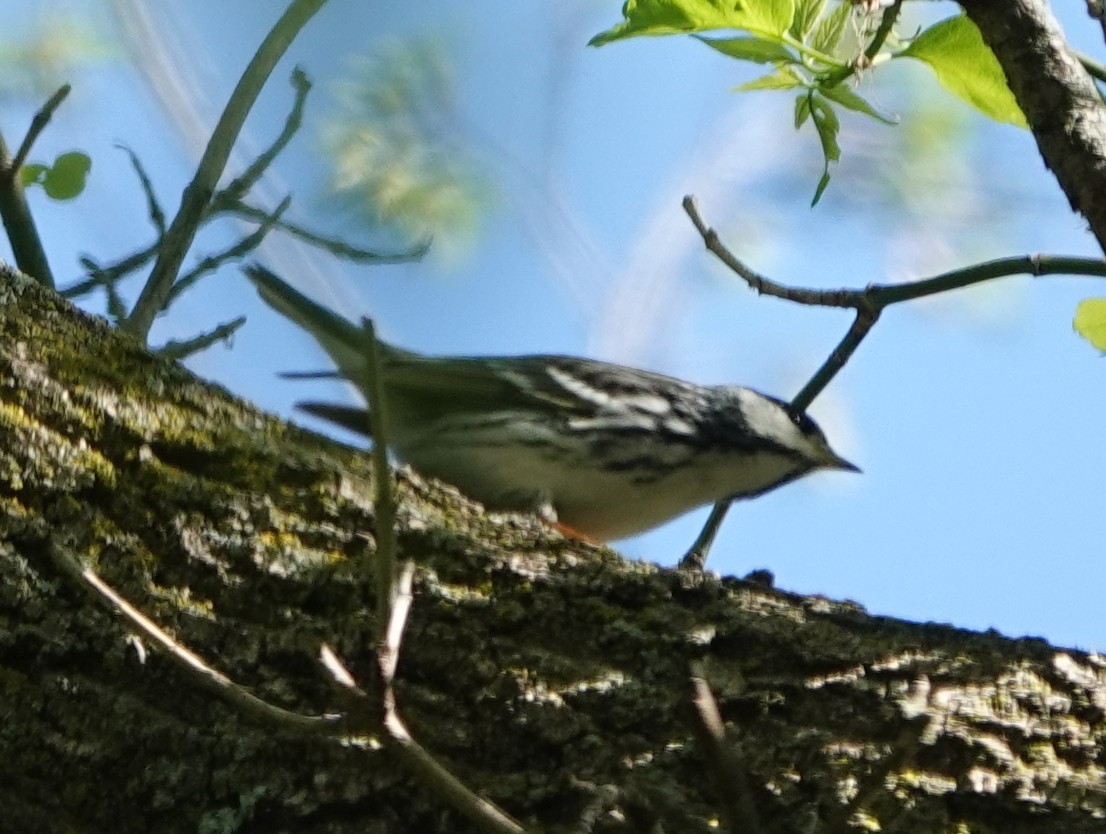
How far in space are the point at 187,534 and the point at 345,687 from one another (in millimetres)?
677

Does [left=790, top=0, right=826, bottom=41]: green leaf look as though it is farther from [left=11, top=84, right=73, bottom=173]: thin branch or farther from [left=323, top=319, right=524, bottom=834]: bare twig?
[left=11, top=84, right=73, bottom=173]: thin branch

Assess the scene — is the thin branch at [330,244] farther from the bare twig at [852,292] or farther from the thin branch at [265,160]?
the bare twig at [852,292]

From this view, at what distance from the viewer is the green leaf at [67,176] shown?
8.21ft

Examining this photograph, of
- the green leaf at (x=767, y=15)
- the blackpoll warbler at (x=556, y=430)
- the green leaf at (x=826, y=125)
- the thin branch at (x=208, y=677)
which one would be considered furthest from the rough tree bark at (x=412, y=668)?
the blackpoll warbler at (x=556, y=430)

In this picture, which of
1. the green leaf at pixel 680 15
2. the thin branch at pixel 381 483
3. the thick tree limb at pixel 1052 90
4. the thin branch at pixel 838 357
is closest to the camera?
the thin branch at pixel 381 483

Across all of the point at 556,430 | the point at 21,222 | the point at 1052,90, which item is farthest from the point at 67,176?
the point at 1052,90

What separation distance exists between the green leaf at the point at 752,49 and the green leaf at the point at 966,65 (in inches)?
6.5

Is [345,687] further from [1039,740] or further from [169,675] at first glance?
[1039,740]

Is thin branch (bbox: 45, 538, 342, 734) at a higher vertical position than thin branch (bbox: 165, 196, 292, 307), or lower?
lower

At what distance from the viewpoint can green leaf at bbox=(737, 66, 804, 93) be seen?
1984mm

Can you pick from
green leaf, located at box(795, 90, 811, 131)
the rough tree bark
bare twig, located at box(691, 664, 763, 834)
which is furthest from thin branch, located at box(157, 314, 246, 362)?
bare twig, located at box(691, 664, 763, 834)

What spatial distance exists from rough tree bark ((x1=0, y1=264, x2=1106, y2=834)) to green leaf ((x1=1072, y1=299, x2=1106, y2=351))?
53cm

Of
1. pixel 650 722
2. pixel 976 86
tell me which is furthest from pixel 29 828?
pixel 976 86

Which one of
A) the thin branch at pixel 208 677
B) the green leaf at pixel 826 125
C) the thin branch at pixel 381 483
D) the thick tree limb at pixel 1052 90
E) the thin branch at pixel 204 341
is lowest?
the thin branch at pixel 208 677
